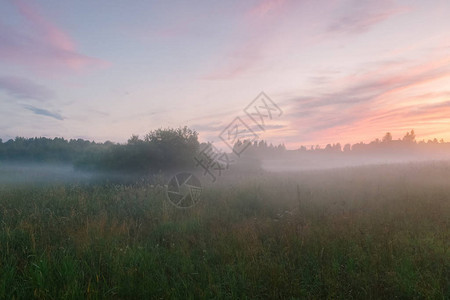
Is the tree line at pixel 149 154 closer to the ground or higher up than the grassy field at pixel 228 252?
higher up

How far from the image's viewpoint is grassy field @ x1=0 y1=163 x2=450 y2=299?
127 inches

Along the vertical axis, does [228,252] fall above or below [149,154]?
below

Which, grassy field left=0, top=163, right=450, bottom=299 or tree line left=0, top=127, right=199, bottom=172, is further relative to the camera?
tree line left=0, top=127, right=199, bottom=172

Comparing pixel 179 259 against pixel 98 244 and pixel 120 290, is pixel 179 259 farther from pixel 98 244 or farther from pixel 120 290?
pixel 98 244

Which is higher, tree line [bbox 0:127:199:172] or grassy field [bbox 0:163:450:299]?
tree line [bbox 0:127:199:172]

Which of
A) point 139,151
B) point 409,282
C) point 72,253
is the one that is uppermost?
point 139,151

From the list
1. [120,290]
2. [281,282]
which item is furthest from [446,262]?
[120,290]

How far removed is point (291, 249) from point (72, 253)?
414 cm

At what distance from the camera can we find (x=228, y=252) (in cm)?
427

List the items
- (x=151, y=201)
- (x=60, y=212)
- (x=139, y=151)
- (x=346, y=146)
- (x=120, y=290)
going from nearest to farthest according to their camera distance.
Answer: (x=120, y=290)
(x=60, y=212)
(x=151, y=201)
(x=139, y=151)
(x=346, y=146)

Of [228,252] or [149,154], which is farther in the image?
[149,154]

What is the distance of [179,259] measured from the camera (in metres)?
4.09

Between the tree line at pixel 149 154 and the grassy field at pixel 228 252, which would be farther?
the tree line at pixel 149 154

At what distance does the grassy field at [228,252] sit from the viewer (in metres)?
3.22
